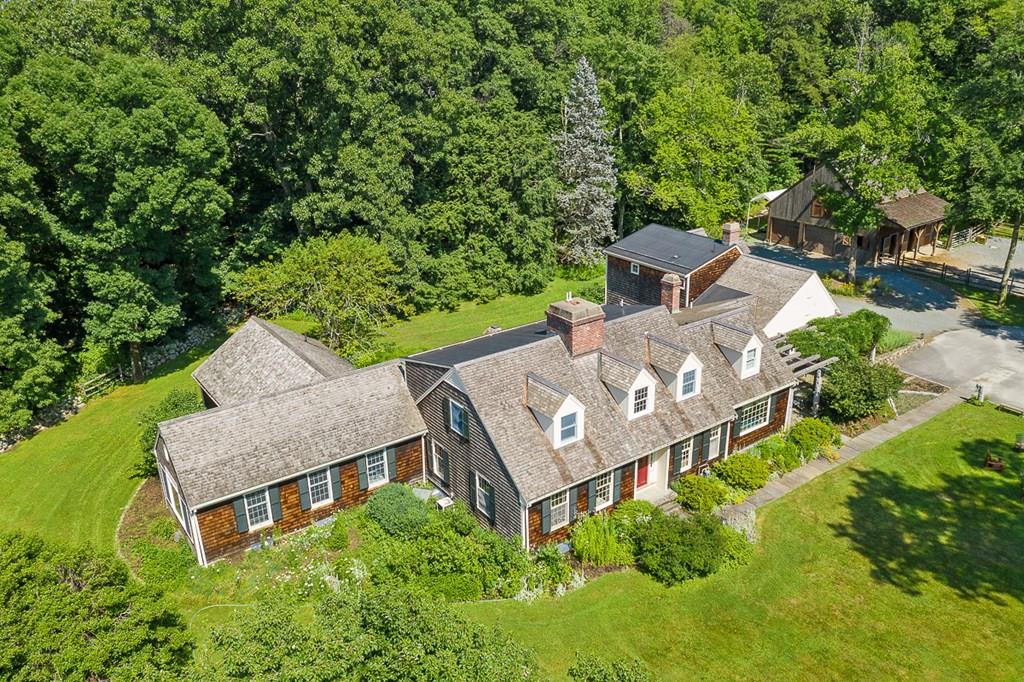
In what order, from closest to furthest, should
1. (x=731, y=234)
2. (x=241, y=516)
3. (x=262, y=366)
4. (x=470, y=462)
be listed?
(x=241, y=516), (x=470, y=462), (x=262, y=366), (x=731, y=234)

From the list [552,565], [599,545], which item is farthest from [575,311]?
[552,565]

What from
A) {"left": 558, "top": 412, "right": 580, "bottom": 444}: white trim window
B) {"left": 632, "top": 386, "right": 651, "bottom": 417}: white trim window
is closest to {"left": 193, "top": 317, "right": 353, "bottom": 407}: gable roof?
{"left": 558, "top": 412, "right": 580, "bottom": 444}: white trim window

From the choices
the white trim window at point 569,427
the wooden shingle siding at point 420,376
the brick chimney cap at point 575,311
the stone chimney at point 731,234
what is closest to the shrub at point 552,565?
the white trim window at point 569,427

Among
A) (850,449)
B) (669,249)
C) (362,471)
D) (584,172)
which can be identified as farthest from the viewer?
(584,172)

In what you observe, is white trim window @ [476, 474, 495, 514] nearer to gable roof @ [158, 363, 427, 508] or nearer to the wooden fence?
gable roof @ [158, 363, 427, 508]

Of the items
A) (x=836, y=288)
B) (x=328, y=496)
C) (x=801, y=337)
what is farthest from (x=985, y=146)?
(x=328, y=496)

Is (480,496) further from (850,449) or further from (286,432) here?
(850,449)

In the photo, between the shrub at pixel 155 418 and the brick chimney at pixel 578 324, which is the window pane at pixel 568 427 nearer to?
the brick chimney at pixel 578 324
